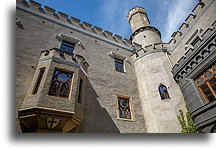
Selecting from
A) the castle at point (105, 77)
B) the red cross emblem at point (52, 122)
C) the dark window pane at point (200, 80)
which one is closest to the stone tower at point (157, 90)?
the castle at point (105, 77)

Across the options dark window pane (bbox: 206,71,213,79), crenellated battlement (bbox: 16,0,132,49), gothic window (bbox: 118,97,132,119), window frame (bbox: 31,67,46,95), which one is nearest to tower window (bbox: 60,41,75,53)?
crenellated battlement (bbox: 16,0,132,49)

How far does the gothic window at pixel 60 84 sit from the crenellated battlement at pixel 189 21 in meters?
7.83

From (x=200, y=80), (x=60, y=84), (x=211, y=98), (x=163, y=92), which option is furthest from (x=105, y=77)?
(x=211, y=98)

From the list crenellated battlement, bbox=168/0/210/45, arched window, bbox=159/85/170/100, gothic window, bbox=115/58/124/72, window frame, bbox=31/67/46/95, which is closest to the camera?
window frame, bbox=31/67/46/95

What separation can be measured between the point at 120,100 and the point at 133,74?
2435mm

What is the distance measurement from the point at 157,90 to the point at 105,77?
2914 millimetres

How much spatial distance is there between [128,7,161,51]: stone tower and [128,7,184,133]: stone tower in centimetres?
194

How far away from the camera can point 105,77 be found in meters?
7.22

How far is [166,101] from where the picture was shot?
21.4 ft

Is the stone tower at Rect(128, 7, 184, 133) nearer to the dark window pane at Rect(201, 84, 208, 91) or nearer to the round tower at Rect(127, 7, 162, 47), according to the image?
the dark window pane at Rect(201, 84, 208, 91)

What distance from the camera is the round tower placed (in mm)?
10531

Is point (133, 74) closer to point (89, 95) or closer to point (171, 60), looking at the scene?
point (171, 60)

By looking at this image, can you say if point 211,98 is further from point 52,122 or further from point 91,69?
point 52,122

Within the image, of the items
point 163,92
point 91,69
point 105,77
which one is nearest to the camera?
point 163,92
